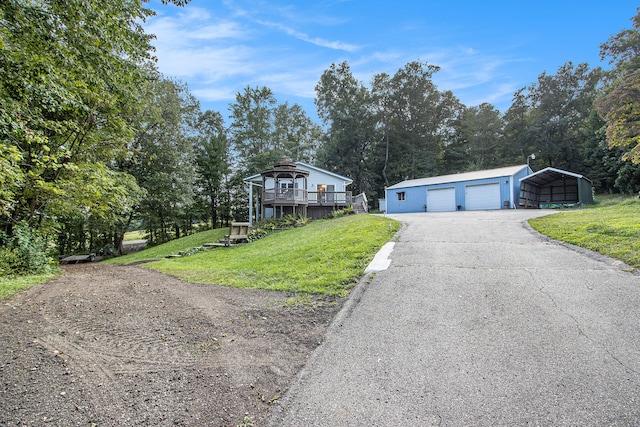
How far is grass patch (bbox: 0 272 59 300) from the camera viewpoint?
15.8ft

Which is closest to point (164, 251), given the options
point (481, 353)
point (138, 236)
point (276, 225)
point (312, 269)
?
point (276, 225)

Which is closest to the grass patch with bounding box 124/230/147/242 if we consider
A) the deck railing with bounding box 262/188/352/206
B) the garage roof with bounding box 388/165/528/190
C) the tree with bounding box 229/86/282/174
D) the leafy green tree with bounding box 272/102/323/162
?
the tree with bounding box 229/86/282/174

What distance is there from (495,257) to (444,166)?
3675 cm

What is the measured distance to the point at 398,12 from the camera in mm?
8266

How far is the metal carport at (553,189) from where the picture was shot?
70.7ft

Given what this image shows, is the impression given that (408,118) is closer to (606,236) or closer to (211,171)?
(211,171)

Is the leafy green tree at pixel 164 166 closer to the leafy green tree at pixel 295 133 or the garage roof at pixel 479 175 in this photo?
the leafy green tree at pixel 295 133

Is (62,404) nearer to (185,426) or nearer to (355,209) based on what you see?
(185,426)

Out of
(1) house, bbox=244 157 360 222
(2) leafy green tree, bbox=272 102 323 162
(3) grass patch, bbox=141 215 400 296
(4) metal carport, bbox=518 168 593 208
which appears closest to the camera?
(3) grass patch, bbox=141 215 400 296

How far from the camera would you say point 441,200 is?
74.2ft

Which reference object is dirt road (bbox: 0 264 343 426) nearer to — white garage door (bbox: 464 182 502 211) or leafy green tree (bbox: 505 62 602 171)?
white garage door (bbox: 464 182 502 211)

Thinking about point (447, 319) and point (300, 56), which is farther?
point (300, 56)

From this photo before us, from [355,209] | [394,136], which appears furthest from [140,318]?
[394,136]

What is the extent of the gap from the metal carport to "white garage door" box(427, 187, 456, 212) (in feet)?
14.3
